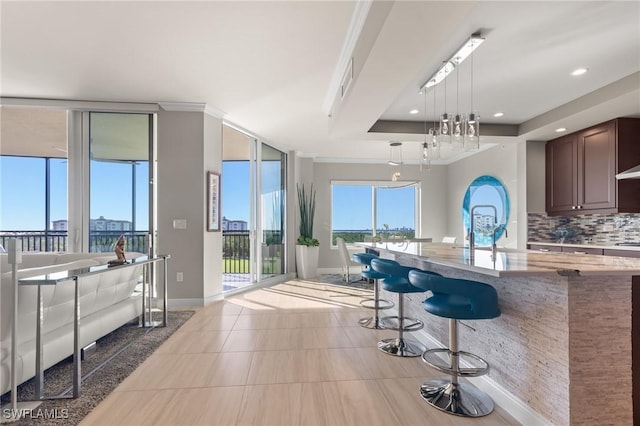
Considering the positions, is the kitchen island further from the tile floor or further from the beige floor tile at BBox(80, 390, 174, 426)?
the beige floor tile at BBox(80, 390, 174, 426)

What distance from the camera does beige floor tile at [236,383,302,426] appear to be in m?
1.91

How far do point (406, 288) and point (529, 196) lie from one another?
379 cm

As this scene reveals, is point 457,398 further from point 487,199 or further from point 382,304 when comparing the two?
point 487,199

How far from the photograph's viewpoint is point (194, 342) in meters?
3.18

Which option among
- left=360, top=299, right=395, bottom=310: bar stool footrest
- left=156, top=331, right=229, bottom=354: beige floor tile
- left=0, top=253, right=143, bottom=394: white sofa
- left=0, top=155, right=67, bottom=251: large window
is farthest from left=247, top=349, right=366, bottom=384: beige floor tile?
left=0, top=155, right=67, bottom=251: large window

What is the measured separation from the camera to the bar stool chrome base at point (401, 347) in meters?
2.86

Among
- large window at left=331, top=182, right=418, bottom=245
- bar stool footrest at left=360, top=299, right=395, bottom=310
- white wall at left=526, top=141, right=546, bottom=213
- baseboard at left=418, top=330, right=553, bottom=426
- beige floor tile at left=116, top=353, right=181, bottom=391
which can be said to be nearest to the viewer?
baseboard at left=418, top=330, right=553, bottom=426

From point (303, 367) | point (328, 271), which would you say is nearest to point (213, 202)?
point (303, 367)

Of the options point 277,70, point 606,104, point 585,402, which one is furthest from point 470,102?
point 585,402

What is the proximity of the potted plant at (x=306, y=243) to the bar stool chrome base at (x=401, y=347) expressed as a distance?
3877 millimetres

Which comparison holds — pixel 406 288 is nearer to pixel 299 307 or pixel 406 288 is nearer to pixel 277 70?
pixel 299 307

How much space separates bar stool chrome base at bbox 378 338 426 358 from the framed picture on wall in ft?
9.46

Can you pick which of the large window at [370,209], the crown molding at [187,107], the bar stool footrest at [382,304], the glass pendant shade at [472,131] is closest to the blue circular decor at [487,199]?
the large window at [370,209]

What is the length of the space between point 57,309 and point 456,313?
2.67 metres
